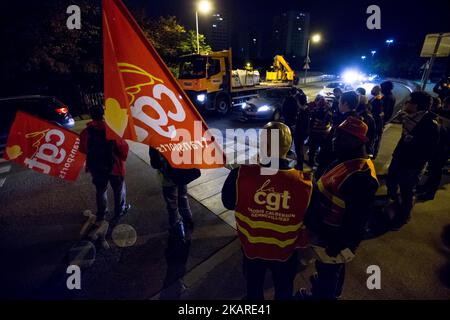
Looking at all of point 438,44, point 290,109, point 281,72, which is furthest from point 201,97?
point 281,72

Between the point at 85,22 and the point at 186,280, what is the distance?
1494 cm

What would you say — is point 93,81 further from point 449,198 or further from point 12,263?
point 449,198

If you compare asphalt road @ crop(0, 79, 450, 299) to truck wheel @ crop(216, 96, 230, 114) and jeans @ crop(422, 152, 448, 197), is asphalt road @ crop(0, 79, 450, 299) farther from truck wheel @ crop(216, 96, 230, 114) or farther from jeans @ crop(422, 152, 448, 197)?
truck wheel @ crop(216, 96, 230, 114)

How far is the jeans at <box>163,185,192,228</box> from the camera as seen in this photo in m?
3.69

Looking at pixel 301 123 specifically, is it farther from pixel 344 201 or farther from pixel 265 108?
pixel 265 108

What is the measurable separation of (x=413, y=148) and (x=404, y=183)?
599 millimetres

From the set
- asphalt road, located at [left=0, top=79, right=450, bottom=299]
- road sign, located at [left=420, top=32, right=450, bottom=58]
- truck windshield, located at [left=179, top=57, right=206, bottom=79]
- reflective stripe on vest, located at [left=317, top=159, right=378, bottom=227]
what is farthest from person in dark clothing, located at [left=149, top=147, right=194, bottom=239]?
truck windshield, located at [left=179, top=57, right=206, bottom=79]

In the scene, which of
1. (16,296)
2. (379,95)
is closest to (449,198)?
(379,95)

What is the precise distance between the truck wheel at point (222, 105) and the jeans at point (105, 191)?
10.1m

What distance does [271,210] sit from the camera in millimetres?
1890

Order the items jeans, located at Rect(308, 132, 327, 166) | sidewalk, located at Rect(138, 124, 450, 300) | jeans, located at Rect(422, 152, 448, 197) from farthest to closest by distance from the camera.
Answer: jeans, located at Rect(308, 132, 327, 166) < jeans, located at Rect(422, 152, 448, 197) < sidewalk, located at Rect(138, 124, 450, 300)

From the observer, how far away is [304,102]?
20.0 feet

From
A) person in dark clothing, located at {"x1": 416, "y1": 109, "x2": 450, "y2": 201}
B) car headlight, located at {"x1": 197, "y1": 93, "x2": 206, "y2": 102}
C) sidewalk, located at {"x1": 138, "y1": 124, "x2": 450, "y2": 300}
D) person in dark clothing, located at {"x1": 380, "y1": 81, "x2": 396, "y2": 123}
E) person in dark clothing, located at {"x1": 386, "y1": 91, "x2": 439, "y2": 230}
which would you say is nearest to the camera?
sidewalk, located at {"x1": 138, "y1": 124, "x2": 450, "y2": 300}

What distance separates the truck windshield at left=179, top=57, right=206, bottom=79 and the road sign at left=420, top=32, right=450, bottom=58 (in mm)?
9067
